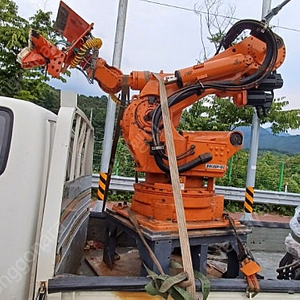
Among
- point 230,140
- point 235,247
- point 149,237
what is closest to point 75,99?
point 149,237

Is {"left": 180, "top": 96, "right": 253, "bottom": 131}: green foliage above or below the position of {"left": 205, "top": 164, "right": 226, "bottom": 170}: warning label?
above

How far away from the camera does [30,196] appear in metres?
1.78

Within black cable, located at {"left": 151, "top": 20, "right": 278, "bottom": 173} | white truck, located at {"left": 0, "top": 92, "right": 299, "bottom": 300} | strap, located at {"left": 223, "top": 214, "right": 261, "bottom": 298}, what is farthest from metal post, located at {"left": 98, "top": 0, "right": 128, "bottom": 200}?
white truck, located at {"left": 0, "top": 92, "right": 299, "bottom": 300}

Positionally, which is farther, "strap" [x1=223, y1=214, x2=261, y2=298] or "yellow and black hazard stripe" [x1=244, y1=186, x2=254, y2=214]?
"yellow and black hazard stripe" [x1=244, y1=186, x2=254, y2=214]

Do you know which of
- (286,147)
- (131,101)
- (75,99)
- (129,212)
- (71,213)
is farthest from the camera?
(286,147)

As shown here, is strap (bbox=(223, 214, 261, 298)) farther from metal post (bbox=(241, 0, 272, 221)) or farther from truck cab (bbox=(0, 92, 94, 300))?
metal post (bbox=(241, 0, 272, 221))

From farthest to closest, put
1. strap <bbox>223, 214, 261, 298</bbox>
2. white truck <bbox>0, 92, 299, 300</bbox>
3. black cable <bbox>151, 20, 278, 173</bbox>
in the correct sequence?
1. black cable <bbox>151, 20, 278, 173</bbox>
2. strap <bbox>223, 214, 261, 298</bbox>
3. white truck <bbox>0, 92, 299, 300</bbox>

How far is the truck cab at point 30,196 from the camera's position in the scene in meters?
1.70

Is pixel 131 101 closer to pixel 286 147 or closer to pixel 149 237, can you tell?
pixel 149 237

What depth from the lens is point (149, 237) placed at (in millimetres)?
2193

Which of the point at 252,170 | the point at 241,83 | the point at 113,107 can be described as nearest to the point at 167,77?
the point at 241,83

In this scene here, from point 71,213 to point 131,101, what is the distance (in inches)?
40.9

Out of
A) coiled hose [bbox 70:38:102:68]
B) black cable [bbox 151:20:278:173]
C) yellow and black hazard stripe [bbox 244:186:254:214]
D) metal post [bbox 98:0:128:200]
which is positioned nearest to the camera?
black cable [bbox 151:20:278:173]

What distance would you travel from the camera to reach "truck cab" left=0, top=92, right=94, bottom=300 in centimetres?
170
